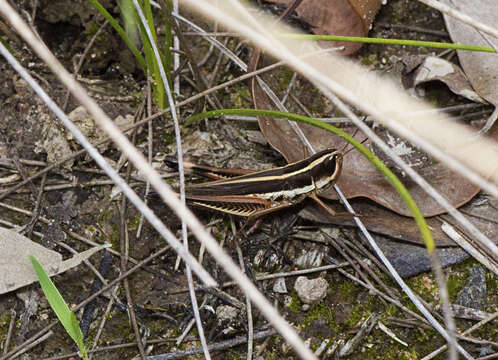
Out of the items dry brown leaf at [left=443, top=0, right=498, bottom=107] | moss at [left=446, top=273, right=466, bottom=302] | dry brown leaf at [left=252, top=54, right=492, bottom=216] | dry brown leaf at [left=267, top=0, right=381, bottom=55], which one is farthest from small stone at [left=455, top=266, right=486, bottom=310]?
dry brown leaf at [left=267, top=0, right=381, bottom=55]

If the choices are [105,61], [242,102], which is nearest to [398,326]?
[242,102]

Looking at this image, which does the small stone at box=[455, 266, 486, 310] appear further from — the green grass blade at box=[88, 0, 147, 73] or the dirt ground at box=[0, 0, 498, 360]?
the green grass blade at box=[88, 0, 147, 73]

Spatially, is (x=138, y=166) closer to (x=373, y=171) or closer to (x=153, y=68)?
(x=153, y=68)

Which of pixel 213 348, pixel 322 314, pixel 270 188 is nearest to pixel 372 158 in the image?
pixel 270 188

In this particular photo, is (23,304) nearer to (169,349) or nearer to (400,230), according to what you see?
(169,349)

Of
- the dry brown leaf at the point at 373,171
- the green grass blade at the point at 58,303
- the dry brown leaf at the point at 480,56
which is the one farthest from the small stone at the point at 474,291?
the green grass blade at the point at 58,303

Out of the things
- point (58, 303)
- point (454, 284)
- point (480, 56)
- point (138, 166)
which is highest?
point (480, 56)

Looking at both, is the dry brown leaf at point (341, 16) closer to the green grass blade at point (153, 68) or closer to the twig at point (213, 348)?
the green grass blade at point (153, 68)
